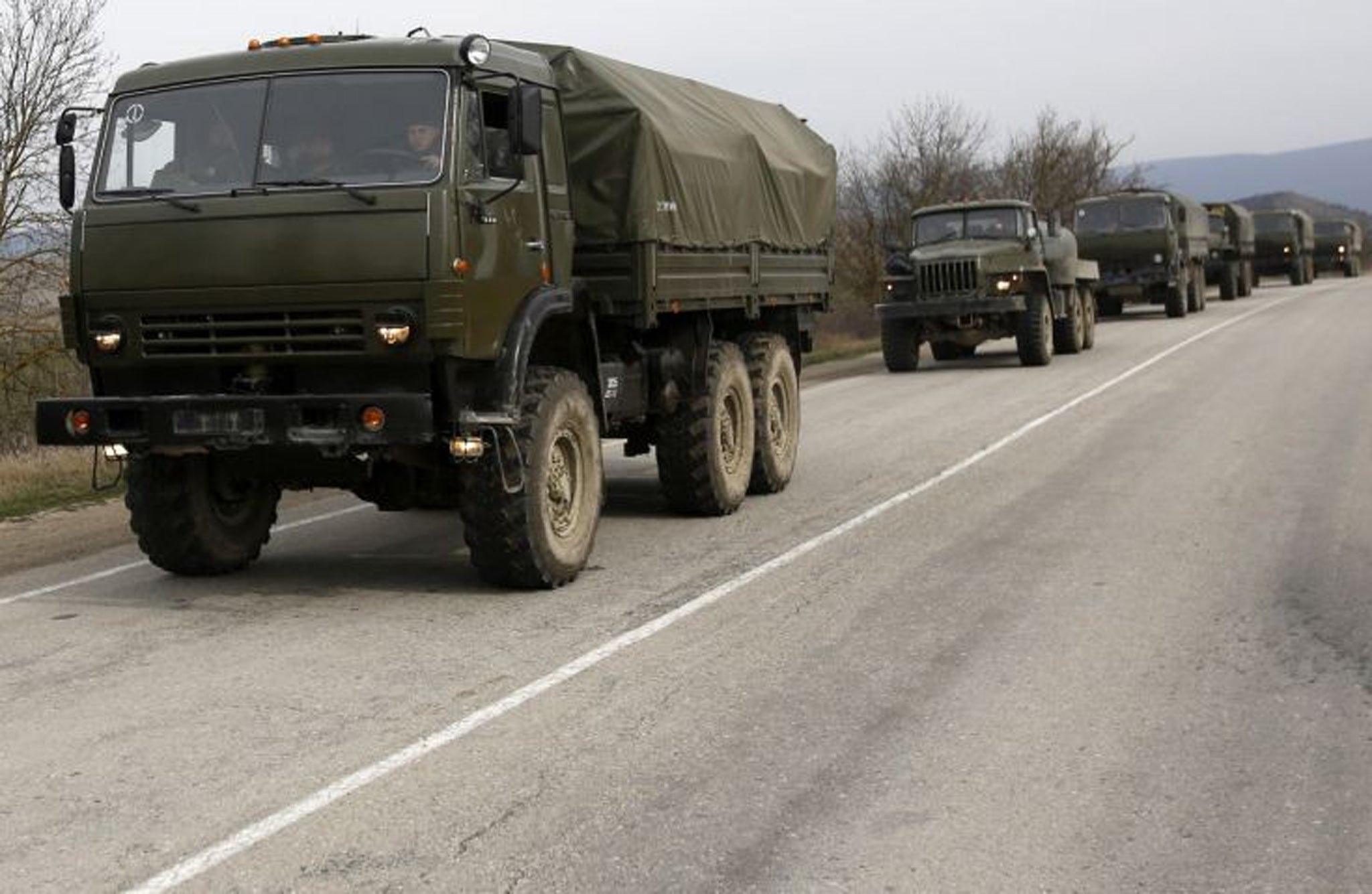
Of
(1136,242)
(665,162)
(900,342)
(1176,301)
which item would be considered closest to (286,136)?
(665,162)

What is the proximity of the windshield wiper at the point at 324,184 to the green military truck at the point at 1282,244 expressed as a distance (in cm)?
4830

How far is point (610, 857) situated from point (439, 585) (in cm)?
414

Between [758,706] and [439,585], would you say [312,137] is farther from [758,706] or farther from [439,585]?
[758,706]

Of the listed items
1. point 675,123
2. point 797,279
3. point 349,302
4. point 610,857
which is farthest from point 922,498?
point 610,857

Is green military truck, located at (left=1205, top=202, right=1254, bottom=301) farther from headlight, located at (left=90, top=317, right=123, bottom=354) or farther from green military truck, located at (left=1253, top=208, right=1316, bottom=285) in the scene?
headlight, located at (left=90, top=317, right=123, bottom=354)

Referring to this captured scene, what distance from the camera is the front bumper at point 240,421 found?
7.31 metres

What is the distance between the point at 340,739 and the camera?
554 cm

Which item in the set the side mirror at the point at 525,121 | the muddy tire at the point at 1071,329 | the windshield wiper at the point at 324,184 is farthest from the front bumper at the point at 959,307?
the windshield wiper at the point at 324,184

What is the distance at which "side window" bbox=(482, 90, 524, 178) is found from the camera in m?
7.86

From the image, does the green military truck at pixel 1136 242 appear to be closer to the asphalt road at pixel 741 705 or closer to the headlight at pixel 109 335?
the asphalt road at pixel 741 705

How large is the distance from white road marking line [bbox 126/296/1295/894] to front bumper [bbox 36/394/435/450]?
138 cm

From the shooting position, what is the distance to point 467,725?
5.68m

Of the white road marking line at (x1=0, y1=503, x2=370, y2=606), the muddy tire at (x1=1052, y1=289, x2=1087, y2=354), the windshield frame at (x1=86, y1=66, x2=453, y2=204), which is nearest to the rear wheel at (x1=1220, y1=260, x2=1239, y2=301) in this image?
the muddy tire at (x1=1052, y1=289, x2=1087, y2=354)

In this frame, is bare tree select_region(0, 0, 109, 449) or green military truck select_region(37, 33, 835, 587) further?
bare tree select_region(0, 0, 109, 449)
